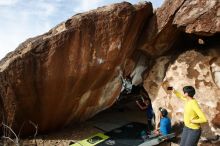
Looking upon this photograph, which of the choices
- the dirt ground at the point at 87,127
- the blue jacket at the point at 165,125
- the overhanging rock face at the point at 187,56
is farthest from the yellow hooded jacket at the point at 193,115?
the dirt ground at the point at 87,127

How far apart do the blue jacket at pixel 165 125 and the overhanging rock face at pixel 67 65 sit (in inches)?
70.8

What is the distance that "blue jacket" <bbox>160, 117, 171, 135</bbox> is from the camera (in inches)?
265

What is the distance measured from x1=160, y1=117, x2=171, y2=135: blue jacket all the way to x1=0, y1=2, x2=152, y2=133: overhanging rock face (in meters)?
1.80

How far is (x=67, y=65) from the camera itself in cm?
738

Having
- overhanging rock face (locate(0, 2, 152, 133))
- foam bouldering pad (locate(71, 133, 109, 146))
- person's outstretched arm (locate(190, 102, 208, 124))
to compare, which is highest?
overhanging rock face (locate(0, 2, 152, 133))

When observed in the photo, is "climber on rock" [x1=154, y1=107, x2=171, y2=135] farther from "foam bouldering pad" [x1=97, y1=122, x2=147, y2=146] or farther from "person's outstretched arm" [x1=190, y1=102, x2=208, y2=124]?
"person's outstretched arm" [x1=190, y1=102, x2=208, y2=124]

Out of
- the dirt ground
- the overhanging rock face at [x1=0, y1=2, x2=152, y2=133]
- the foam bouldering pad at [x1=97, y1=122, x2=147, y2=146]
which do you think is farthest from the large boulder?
the dirt ground

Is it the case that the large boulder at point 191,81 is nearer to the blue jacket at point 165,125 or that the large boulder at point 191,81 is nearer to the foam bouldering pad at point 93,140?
the blue jacket at point 165,125

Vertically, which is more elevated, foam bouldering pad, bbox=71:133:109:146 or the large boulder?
the large boulder

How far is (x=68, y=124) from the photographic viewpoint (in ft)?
27.1

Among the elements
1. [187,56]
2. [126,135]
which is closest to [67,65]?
[126,135]

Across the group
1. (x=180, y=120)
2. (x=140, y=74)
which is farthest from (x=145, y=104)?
(x=180, y=120)

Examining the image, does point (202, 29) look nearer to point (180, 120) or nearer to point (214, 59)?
point (214, 59)

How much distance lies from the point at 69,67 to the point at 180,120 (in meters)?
2.58
